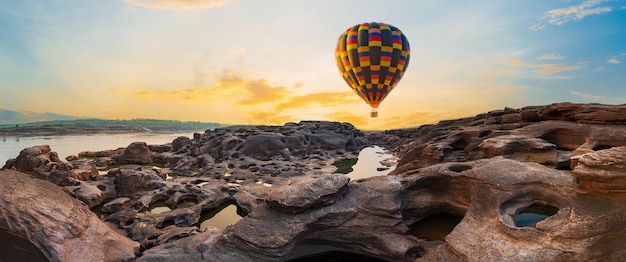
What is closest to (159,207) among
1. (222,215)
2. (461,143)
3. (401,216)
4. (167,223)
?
(167,223)

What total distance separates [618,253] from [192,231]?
9789 millimetres

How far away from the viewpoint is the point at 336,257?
8320 millimetres

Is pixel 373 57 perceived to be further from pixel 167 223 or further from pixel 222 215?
pixel 167 223

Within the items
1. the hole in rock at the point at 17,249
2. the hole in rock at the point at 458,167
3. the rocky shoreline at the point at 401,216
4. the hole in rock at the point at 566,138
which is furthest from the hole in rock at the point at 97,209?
the hole in rock at the point at 566,138

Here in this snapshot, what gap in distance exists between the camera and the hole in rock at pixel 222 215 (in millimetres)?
11407

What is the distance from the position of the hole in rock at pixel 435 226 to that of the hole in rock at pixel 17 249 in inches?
360

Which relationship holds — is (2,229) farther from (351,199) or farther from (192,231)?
(351,199)

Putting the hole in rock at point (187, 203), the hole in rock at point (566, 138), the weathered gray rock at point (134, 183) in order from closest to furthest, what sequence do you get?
the hole in rock at point (566, 138) < the hole in rock at point (187, 203) < the weathered gray rock at point (134, 183)

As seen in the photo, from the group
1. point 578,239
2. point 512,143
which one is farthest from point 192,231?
point 512,143

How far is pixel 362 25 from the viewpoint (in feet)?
91.6

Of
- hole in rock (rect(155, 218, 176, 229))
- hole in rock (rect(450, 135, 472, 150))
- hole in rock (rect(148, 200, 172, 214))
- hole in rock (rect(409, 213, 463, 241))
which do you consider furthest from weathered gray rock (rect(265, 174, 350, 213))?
hole in rock (rect(450, 135, 472, 150))

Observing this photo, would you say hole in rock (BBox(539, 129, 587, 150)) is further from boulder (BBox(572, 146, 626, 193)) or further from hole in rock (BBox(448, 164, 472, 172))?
boulder (BBox(572, 146, 626, 193))

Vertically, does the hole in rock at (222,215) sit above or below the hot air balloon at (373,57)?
below

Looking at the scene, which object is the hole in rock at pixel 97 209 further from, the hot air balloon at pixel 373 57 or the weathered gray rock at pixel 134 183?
the hot air balloon at pixel 373 57
